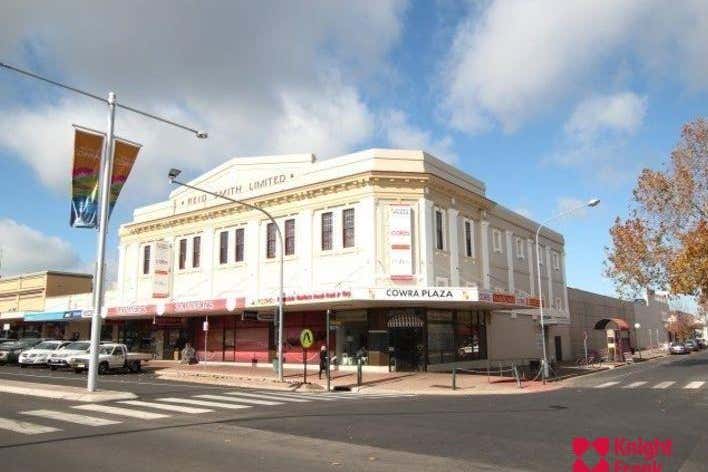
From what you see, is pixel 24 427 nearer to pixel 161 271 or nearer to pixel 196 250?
pixel 196 250

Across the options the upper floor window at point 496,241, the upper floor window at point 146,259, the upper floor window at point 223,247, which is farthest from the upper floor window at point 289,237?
the upper floor window at point 146,259

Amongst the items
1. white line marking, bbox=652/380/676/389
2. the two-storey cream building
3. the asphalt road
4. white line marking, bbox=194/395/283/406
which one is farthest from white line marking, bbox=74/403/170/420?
white line marking, bbox=652/380/676/389

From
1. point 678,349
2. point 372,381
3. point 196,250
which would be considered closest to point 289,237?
point 196,250

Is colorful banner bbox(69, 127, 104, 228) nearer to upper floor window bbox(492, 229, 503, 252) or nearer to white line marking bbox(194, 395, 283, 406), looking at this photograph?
white line marking bbox(194, 395, 283, 406)

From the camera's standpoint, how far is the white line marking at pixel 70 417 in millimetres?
13060

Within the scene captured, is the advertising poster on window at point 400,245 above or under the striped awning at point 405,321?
above

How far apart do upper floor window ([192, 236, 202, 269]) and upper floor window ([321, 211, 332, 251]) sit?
10455mm

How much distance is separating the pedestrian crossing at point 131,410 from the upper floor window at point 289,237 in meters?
15.3

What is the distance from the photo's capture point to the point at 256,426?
1295 centimetres

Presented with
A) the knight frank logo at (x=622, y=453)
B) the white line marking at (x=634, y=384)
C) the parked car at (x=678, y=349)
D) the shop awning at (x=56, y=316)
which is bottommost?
the knight frank logo at (x=622, y=453)

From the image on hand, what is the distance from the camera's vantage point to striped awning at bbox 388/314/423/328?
31.0m

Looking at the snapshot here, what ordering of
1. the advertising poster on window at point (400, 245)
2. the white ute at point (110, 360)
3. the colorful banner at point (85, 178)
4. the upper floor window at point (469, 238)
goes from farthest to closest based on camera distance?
1. the upper floor window at point (469, 238)
2. the white ute at point (110, 360)
3. the advertising poster on window at point (400, 245)
4. the colorful banner at point (85, 178)

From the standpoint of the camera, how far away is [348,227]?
32812mm

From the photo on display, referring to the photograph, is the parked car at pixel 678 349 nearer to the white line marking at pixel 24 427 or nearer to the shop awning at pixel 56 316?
the shop awning at pixel 56 316
